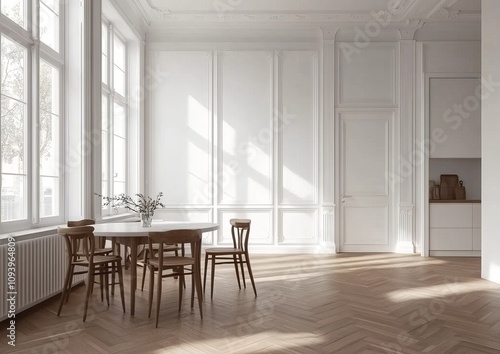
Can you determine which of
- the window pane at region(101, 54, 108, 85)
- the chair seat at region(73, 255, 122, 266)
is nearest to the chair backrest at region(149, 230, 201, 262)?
the chair seat at region(73, 255, 122, 266)

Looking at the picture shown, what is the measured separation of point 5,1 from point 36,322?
2898 millimetres

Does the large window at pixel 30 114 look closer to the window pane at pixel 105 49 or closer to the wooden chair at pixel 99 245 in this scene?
the wooden chair at pixel 99 245

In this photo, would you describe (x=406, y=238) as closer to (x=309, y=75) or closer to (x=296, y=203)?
(x=296, y=203)

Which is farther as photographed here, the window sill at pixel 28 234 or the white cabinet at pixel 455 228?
the white cabinet at pixel 455 228

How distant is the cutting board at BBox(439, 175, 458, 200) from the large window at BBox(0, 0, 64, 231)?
6.22 metres

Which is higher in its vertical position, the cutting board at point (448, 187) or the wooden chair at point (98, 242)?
the cutting board at point (448, 187)

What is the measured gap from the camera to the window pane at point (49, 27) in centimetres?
468

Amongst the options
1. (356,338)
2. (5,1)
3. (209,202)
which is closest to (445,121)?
(209,202)

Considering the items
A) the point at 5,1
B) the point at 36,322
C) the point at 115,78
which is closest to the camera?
the point at 36,322

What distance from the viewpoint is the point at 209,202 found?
7738mm

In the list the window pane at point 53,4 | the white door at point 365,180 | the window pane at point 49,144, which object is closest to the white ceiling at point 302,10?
the white door at point 365,180

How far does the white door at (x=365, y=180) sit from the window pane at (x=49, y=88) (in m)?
4.74

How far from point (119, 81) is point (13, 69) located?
3.02m

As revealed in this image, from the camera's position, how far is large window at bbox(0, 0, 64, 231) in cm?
394
